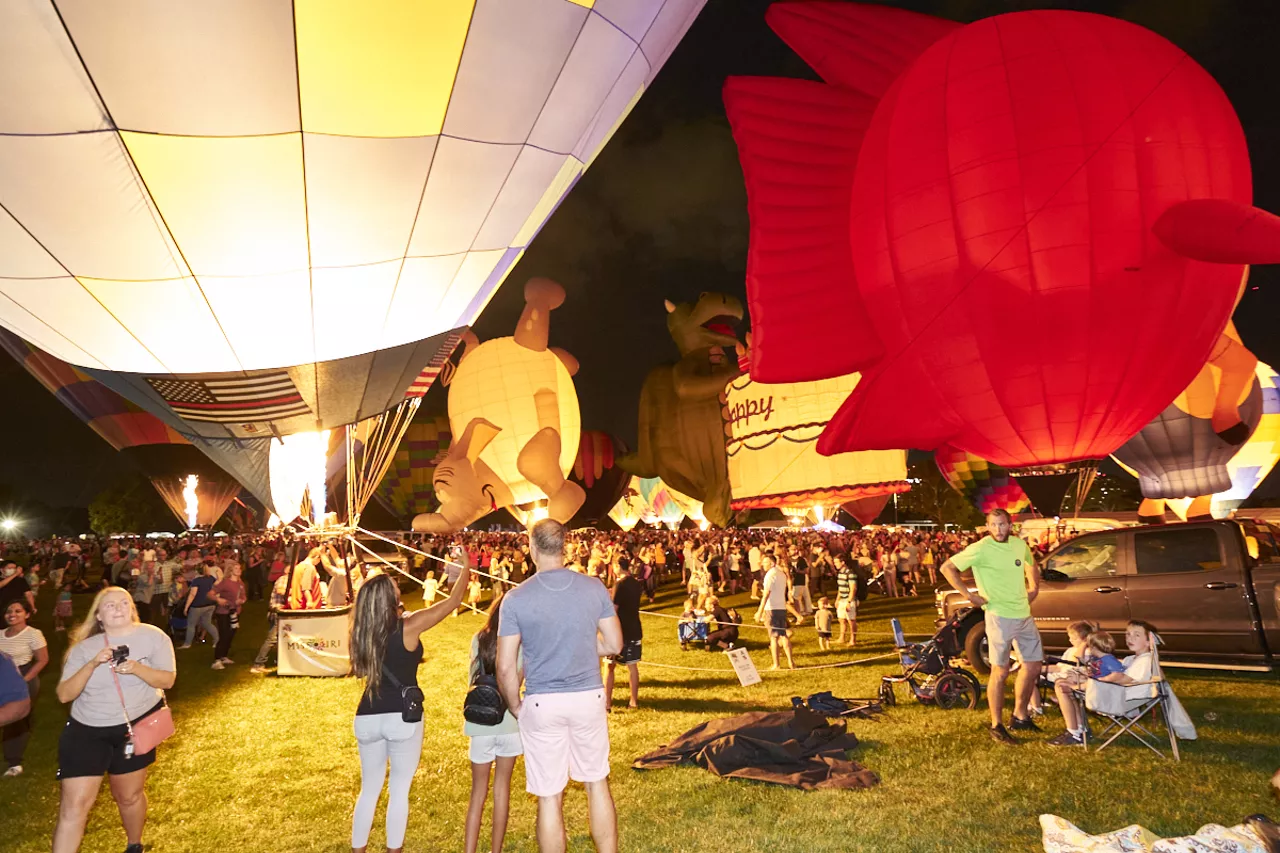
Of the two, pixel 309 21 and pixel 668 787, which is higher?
pixel 309 21

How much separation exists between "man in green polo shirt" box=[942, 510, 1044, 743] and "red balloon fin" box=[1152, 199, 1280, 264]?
3119mm

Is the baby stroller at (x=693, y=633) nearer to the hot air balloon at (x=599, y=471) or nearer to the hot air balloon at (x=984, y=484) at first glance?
the hot air balloon at (x=984, y=484)

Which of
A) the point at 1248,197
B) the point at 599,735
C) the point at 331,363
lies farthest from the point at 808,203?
the point at 599,735

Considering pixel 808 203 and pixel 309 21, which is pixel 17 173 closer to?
pixel 309 21

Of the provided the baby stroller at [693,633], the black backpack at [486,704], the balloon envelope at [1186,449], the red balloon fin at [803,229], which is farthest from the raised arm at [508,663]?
the balloon envelope at [1186,449]

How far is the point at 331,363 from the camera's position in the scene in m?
5.87

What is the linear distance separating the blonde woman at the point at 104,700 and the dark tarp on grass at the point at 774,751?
2.83 meters

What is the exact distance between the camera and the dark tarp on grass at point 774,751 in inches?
183

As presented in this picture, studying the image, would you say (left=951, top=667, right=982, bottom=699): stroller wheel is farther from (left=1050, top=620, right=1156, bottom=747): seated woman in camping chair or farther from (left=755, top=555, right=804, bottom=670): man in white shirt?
(left=755, top=555, right=804, bottom=670): man in white shirt

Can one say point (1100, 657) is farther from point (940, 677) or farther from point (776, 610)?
point (776, 610)

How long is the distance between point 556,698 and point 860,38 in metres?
9.01

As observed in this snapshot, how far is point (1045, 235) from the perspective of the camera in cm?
703

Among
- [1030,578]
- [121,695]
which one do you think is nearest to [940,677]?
[1030,578]

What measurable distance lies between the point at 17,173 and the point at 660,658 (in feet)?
26.0
